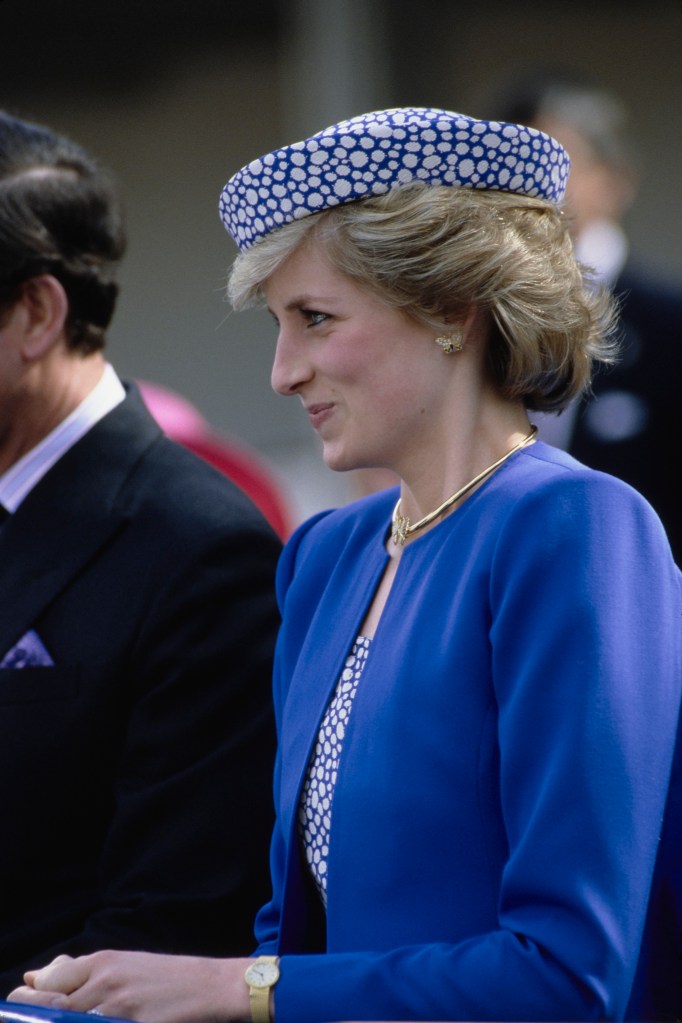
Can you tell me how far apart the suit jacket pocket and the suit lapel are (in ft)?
0.20

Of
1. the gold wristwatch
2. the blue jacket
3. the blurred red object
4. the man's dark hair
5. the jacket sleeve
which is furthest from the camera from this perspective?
the blurred red object

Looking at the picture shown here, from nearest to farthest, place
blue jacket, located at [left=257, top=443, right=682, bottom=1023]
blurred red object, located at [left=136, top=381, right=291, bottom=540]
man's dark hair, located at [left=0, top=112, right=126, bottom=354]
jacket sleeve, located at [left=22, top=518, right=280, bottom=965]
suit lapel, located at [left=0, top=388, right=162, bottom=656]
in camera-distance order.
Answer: blue jacket, located at [left=257, top=443, right=682, bottom=1023] → jacket sleeve, located at [left=22, top=518, right=280, bottom=965] → suit lapel, located at [left=0, top=388, right=162, bottom=656] → man's dark hair, located at [left=0, top=112, right=126, bottom=354] → blurred red object, located at [left=136, top=381, right=291, bottom=540]

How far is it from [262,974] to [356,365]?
30.4 inches

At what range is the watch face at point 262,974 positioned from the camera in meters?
1.85

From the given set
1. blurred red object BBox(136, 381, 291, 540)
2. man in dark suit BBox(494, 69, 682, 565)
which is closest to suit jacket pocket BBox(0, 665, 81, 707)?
man in dark suit BBox(494, 69, 682, 565)

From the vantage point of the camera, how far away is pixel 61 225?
2766 millimetres

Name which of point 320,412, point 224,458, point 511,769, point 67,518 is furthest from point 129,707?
point 224,458

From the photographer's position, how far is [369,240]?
2.01m

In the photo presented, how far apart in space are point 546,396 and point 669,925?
72 centimetres

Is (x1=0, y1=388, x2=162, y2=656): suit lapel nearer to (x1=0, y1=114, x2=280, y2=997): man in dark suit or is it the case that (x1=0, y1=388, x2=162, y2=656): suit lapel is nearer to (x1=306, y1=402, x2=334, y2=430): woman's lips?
(x1=0, y1=114, x2=280, y2=997): man in dark suit

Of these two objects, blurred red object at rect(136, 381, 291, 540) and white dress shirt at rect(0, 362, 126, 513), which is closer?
white dress shirt at rect(0, 362, 126, 513)

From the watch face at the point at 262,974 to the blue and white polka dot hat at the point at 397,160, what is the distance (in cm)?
96

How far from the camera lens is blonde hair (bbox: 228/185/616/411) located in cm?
200

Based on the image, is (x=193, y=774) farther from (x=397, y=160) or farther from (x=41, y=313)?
(x=397, y=160)
